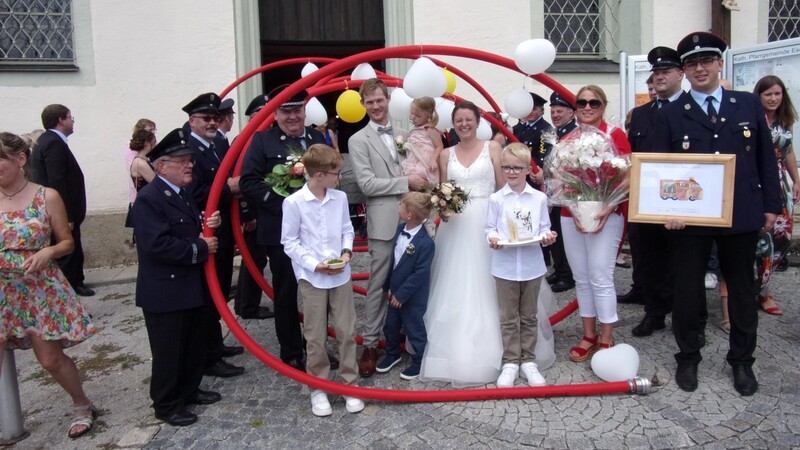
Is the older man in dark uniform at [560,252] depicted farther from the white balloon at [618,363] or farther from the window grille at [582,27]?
the window grille at [582,27]

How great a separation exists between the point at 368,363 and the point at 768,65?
6.31 m

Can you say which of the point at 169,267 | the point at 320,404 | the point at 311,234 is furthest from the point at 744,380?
the point at 169,267

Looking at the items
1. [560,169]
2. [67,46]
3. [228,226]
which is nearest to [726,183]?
[560,169]

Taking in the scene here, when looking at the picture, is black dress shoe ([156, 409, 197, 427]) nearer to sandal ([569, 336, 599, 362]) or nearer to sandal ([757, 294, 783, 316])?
sandal ([569, 336, 599, 362])

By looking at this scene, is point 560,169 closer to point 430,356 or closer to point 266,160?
point 430,356

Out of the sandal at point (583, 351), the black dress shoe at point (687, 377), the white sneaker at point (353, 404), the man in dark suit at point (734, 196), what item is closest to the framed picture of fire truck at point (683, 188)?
the man in dark suit at point (734, 196)

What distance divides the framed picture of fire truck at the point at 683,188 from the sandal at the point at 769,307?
86.5 inches

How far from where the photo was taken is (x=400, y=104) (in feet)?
17.4

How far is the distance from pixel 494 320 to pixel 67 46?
7.04 metres

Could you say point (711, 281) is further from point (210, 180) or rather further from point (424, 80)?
point (210, 180)

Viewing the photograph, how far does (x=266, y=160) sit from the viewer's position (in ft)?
14.2

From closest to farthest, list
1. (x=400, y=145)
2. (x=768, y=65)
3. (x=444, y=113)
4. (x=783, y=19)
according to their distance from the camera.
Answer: (x=400, y=145) → (x=444, y=113) → (x=768, y=65) → (x=783, y=19)

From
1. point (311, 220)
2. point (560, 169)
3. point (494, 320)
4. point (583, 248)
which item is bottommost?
point (494, 320)

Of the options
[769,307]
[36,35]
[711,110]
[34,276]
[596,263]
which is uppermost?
[36,35]
